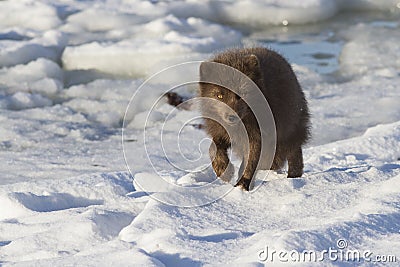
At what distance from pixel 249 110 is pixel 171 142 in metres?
2.43

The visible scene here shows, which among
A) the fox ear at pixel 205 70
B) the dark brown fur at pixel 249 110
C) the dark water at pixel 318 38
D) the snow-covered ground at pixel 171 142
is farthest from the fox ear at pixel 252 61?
the dark water at pixel 318 38

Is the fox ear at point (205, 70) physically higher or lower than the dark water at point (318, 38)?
higher

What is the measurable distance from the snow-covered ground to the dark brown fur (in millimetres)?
154

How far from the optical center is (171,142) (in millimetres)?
6344

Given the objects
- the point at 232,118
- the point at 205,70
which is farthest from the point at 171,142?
the point at 232,118

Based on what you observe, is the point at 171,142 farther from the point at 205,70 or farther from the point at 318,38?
the point at 318,38

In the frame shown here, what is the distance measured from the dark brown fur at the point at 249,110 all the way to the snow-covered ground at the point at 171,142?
154 mm

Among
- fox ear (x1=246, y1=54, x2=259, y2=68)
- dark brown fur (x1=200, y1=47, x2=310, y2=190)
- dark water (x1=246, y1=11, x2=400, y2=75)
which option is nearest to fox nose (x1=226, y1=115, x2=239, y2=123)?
dark brown fur (x1=200, y1=47, x2=310, y2=190)

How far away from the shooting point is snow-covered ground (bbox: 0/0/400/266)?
9.96 feet

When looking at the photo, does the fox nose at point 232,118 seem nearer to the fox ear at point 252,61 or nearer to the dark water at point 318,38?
the fox ear at point 252,61

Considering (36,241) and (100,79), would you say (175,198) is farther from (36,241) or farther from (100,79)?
(100,79)

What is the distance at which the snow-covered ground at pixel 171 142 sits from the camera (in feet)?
9.96

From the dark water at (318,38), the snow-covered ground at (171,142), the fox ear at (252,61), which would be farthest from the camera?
the dark water at (318,38)

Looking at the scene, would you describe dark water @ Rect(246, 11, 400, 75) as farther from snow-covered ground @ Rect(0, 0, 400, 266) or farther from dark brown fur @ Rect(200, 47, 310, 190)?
dark brown fur @ Rect(200, 47, 310, 190)
